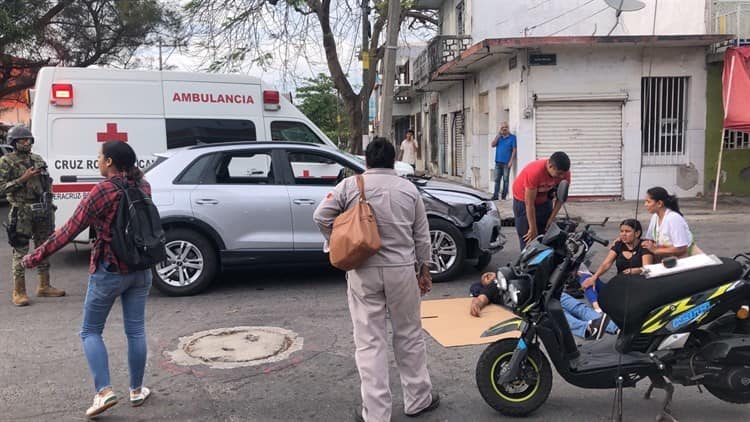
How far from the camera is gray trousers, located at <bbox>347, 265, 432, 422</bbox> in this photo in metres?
3.73

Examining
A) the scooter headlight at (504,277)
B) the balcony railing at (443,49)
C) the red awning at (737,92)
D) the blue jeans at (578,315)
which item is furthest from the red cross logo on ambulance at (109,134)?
the red awning at (737,92)

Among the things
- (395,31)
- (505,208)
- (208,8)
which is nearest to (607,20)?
(505,208)

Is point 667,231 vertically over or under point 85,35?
under

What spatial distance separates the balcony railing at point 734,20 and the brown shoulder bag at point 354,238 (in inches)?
546

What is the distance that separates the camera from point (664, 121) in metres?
15.6

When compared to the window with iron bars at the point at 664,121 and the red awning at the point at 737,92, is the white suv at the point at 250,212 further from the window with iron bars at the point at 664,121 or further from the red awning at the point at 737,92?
the window with iron bars at the point at 664,121

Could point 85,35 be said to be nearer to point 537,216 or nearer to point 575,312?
point 537,216

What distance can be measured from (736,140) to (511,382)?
14.3m

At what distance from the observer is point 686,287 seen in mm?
3734

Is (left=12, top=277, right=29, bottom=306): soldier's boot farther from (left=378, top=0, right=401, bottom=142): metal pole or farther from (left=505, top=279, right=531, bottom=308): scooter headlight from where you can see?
(left=378, top=0, right=401, bottom=142): metal pole

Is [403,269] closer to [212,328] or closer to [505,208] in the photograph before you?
[212,328]

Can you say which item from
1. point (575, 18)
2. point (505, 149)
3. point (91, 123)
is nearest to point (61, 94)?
point (91, 123)

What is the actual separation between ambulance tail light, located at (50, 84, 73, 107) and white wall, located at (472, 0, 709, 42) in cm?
1268

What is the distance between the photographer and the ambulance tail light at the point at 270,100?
9445 mm
